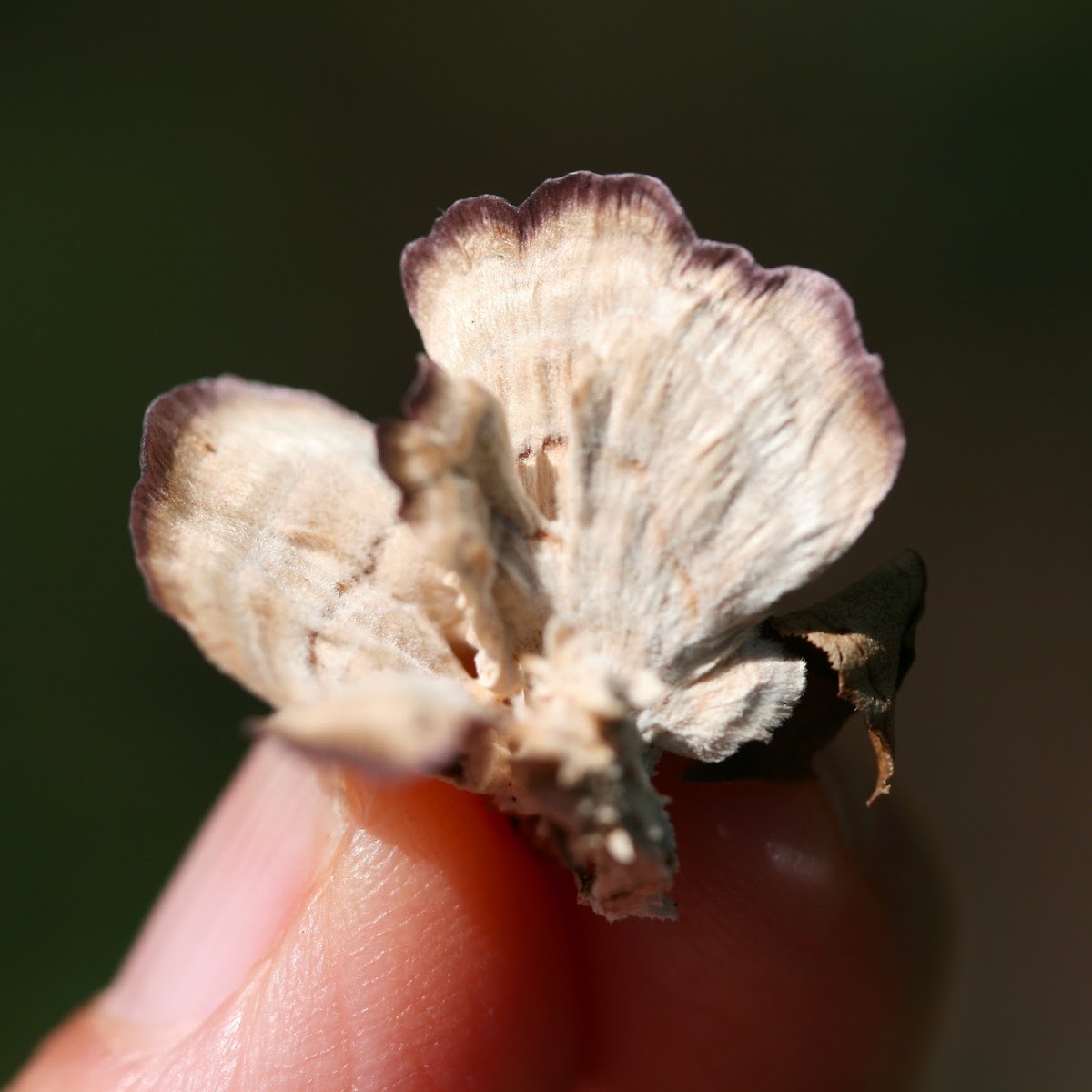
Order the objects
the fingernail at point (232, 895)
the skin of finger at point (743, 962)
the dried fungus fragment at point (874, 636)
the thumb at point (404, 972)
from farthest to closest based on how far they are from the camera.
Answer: the fingernail at point (232, 895) → the skin of finger at point (743, 962) → the thumb at point (404, 972) → the dried fungus fragment at point (874, 636)

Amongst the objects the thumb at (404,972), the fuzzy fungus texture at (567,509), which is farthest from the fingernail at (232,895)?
the fuzzy fungus texture at (567,509)

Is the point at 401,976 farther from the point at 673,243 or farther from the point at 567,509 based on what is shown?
the point at 673,243

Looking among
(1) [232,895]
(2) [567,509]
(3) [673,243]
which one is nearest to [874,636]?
(2) [567,509]

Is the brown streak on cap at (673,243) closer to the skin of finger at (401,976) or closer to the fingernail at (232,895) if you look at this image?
the skin of finger at (401,976)

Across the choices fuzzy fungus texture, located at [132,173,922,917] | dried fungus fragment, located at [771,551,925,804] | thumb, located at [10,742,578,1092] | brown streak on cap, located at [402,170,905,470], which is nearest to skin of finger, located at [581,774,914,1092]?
thumb, located at [10,742,578,1092]

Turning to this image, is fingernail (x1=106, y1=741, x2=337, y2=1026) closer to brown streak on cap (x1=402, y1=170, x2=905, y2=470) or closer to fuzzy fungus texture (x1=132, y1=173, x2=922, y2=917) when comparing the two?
fuzzy fungus texture (x1=132, y1=173, x2=922, y2=917)
